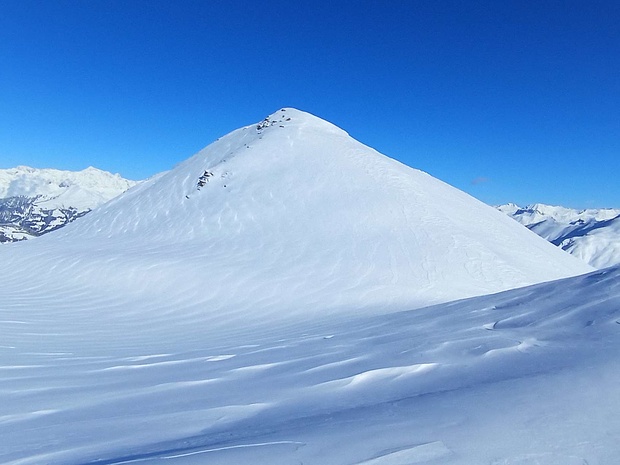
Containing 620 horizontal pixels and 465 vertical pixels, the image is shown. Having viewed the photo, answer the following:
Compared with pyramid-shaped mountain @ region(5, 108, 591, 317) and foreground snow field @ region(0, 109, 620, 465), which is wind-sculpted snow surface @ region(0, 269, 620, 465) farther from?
pyramid-shaped mountain @ region(5, 108, 591, 317)

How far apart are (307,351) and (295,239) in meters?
13.3

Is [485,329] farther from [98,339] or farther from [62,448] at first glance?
[98,339]

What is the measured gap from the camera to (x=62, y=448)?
326 cm

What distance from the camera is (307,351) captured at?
5.95m

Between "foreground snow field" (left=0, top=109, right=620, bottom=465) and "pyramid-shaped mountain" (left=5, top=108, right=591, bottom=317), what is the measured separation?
0.12 metres

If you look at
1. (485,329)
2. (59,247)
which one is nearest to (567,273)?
(485,329)

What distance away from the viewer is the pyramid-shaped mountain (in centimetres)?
1409

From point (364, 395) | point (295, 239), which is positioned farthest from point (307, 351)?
point (295, 239)

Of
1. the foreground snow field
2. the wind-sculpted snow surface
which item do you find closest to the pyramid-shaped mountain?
the foreground snow field

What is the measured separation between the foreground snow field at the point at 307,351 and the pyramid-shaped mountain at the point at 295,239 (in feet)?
0.39

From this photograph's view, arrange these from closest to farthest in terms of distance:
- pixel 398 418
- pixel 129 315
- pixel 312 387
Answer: pixel 398 418, pixel 312 387, pixel 129 315

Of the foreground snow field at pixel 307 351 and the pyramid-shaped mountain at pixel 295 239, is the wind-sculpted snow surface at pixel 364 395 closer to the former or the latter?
the foreground snow field at pixel 307 351

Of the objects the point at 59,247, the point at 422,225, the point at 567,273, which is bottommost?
the point at 567,273

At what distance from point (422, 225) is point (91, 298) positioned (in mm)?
13591
